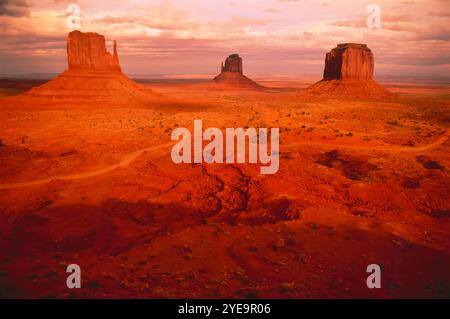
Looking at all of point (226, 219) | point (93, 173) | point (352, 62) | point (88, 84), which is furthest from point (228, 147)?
point (352, 62)

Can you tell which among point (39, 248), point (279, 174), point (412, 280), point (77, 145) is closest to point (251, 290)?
point (412, 280)

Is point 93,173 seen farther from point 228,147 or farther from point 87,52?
point 87,52

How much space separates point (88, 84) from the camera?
50062 mm

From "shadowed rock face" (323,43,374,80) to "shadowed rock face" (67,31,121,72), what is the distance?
48.0 m

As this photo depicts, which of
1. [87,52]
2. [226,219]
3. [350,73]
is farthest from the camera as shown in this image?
[350,73]

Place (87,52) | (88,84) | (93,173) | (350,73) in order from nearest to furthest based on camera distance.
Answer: (93,173), (88,84), (87,52), (350,73)

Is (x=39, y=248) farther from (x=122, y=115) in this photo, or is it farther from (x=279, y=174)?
(x=122, y=115)

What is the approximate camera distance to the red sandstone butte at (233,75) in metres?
117

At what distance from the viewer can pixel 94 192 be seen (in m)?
14.3

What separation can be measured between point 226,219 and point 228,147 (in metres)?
8.53

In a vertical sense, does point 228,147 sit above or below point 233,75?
below

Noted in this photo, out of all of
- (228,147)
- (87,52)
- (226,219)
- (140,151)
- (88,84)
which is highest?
(87,52)

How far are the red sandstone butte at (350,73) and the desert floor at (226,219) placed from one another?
47492 mm

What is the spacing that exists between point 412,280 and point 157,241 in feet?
23.1
